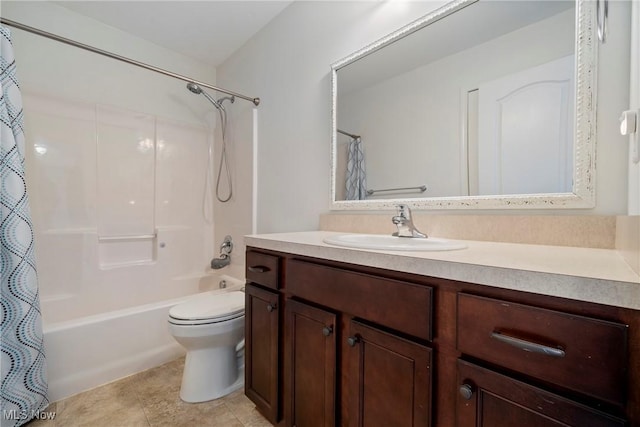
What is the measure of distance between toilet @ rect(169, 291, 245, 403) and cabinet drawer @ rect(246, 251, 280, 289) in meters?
0.36

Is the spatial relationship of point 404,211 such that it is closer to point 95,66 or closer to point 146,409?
point 146,409

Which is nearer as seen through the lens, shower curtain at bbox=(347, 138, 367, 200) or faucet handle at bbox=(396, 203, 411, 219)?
faucet handle at bbox=(396, 203, 411, 219)

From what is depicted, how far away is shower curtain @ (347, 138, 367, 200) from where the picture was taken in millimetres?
1475

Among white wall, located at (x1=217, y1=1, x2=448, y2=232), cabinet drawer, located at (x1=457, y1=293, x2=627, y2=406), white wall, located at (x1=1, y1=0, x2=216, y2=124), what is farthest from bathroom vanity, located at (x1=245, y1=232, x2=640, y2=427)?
white wall, located at (x1=1, y1=0, x2=216, y2=124)

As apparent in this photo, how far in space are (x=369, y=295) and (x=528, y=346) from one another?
38cm

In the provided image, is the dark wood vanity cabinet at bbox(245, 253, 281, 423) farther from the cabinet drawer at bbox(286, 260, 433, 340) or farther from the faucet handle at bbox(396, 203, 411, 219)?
the faucet handle at bbox(396, 203, 411, 219)

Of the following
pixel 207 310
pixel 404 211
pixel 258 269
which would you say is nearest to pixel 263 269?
pixel 258 269

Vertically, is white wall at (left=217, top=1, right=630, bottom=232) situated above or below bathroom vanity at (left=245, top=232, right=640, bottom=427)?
above

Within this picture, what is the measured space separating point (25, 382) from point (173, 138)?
72.7 inches

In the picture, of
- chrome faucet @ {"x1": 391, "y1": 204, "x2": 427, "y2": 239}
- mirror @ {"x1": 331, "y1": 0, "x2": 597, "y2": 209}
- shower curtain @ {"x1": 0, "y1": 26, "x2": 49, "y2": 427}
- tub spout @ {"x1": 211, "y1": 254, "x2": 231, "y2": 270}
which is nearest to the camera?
mirror @ {"x1": 331, "y1": 0, "x2": 597, "y2": 209}

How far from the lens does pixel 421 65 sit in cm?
125

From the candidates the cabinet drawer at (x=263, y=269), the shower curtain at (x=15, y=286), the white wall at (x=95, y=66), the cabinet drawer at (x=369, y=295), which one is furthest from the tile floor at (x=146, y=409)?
the white wall at (x=95, y=66)

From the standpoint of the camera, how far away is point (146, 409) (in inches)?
55.9

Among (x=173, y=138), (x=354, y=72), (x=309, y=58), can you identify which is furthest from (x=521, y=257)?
(x=173, y=138)
